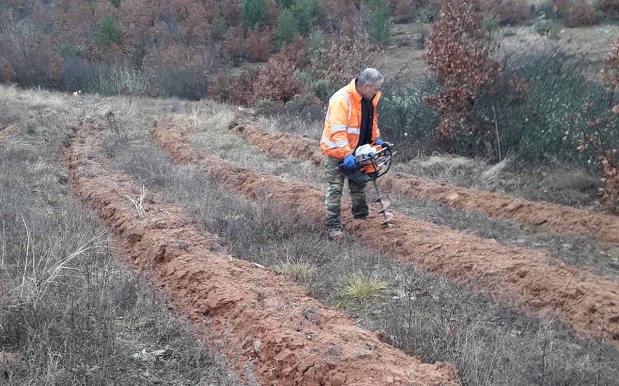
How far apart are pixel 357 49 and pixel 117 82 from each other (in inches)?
553

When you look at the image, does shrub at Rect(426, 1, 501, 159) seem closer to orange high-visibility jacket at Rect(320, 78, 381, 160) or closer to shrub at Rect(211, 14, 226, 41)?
orange high-visibility jacket at Rect(320, 78, 381, 160)

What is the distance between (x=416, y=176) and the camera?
35.7 feet

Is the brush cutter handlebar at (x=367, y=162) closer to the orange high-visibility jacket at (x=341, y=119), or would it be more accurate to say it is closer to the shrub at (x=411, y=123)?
the orange high-visibility jacket at (x=341, y=119)

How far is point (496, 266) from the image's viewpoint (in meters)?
6.02

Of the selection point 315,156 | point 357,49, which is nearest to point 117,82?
point 357,49

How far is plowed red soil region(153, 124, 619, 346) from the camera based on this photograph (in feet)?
17.1

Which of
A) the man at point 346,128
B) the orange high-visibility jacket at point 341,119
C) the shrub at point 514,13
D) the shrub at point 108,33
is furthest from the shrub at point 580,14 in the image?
the orange high-visibility jacket at point 341,119

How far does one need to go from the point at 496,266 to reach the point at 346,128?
7.23ft

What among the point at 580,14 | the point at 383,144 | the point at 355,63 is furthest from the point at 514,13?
the point at 383,144

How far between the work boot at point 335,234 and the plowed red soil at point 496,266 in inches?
10.8

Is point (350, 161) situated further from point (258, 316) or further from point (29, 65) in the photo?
point (29, 65)

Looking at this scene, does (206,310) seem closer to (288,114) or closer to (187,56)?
(288,114)

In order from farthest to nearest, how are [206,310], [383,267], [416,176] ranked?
[416,176], [383,267], [206,310]

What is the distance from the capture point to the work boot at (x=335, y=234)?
7027 millimetres
